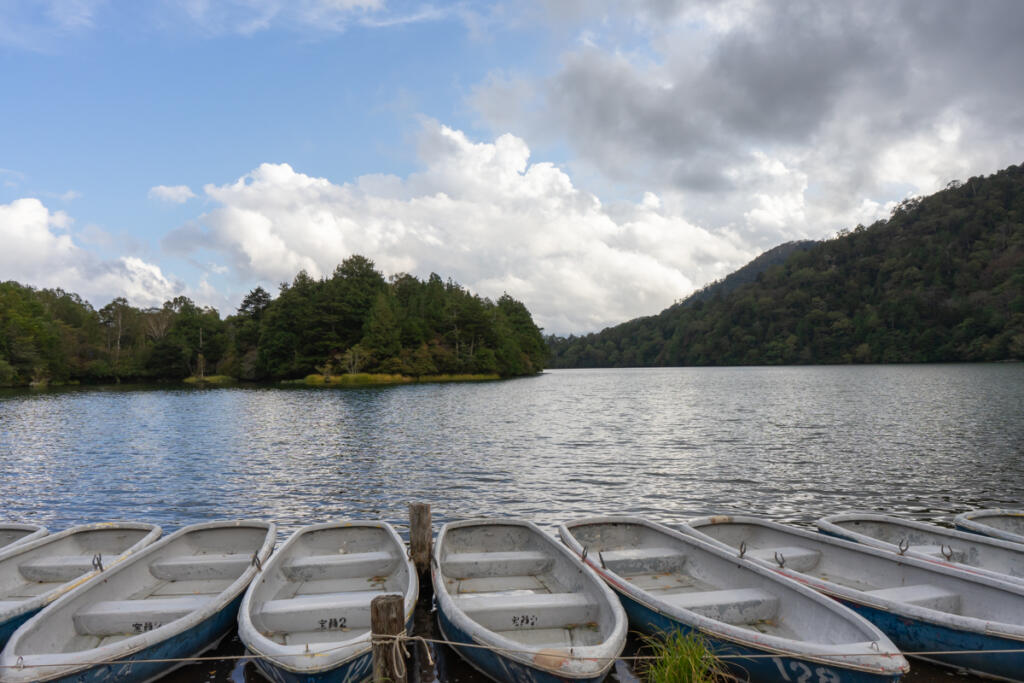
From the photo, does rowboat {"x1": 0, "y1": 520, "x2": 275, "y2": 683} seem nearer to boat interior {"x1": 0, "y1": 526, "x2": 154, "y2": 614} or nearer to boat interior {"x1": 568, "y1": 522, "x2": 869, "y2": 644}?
boat interior {"x1": 0, "y1": 526, "x2": 154, "y2": 614}

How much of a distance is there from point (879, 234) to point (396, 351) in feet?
545

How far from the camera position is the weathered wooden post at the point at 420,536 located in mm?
9844

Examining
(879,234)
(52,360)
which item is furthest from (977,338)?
(52,360)

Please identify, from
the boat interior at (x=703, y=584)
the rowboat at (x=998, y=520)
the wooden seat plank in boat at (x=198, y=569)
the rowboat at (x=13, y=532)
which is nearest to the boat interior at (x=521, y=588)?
the boat interior at (x=703, y=584)

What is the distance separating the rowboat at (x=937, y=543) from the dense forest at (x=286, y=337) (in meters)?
95.4

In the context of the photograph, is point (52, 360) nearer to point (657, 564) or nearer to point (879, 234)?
point (657, 564)

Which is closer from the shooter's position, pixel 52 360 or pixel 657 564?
pixel 657 564

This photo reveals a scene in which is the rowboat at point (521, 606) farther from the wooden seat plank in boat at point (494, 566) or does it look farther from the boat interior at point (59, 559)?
the boat interior at point (59, 559)

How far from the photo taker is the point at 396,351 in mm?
103750

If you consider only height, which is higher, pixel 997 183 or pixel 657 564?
pixel 997 183

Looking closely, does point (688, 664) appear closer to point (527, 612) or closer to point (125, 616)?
point (527, 612)

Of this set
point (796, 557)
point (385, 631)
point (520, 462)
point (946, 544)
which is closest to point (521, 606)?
point (385, 631)

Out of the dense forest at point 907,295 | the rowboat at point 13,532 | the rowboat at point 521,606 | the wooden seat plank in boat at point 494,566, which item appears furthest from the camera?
the dense forest at point 907,295

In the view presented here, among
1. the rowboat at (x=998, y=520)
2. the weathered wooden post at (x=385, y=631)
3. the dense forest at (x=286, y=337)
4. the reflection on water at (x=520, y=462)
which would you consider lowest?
the reflection on water at (x=520, y=462)
